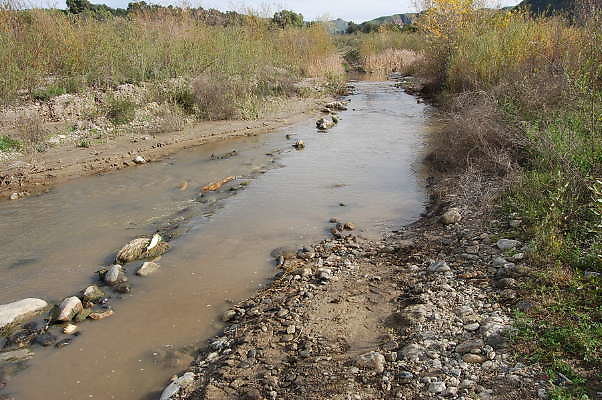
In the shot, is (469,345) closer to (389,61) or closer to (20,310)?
(20,310)

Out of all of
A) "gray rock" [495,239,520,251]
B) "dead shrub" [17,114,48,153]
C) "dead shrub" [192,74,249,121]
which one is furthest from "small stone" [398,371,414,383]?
"dead shrub" [192,74,249,121]

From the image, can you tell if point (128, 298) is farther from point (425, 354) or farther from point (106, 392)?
point (425, 354)

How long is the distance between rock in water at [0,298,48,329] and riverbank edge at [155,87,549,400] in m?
1.83

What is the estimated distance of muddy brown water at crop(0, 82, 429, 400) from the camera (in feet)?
11.6

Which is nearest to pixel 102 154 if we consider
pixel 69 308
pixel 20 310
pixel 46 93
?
pixel 46 93

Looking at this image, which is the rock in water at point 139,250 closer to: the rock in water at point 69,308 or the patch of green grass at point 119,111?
the rock in water at point 69,308

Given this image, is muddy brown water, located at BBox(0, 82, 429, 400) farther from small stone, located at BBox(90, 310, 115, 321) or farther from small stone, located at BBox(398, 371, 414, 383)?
small stone, located at BBox(398, 371, 414, 383)

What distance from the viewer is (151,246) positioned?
5375 mm

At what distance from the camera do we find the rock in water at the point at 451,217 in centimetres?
538

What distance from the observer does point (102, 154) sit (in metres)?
9.24

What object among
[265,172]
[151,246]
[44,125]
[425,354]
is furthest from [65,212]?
[425,354]

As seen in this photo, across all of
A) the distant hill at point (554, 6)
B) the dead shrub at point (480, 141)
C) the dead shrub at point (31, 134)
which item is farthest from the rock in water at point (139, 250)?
the distant hill at point (554, 6)

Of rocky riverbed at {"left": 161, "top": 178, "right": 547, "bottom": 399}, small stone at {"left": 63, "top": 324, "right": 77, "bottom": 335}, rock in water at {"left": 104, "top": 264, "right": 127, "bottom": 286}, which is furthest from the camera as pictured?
rock in water at {"left": 104, "top": 264, "right": 127, "bottom": 286}

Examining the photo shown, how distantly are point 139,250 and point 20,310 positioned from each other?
144 centimetres
